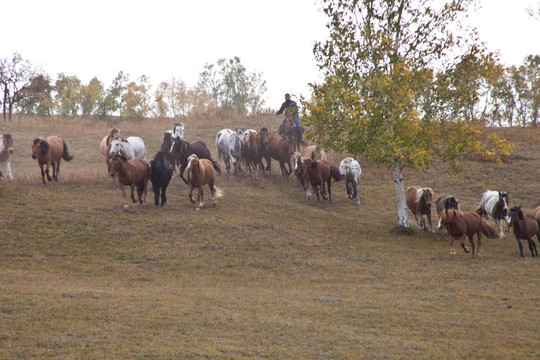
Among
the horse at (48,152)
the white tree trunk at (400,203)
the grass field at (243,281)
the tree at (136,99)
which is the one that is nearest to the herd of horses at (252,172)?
the horse at (48,152)

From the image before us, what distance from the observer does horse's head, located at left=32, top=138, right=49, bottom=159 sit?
2075cm

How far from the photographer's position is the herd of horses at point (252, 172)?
1612 cm

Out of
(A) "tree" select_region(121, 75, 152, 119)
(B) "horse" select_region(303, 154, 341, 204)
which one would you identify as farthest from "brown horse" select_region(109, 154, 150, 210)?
(A) "tree" select_region(121, 75, 152, 119)

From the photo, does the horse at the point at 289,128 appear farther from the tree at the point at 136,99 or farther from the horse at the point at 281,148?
the tree at the point at 136,99

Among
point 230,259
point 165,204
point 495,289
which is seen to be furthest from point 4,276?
point 495,289

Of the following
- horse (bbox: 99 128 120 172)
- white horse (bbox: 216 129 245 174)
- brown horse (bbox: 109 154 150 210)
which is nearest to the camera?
brown horse (bbox: 109 154 150 210)

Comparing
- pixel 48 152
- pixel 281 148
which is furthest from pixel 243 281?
pixel 281 148

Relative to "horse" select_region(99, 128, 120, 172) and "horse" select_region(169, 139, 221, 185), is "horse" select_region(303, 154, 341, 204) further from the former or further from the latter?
"horse" select_region(99, 128, 120, 172)

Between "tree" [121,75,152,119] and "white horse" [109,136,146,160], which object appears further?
"tree" [121,75,152,119]

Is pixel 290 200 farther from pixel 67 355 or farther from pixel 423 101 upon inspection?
pixel 67 355

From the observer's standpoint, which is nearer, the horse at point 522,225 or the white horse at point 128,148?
the horse at point 522,225

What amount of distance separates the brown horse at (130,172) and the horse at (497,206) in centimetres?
1171

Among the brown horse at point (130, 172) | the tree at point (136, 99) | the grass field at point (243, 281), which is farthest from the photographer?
the tree at point (136, 99)

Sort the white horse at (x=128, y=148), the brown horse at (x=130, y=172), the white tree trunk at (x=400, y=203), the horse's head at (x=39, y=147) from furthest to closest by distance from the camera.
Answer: the white horse at (x=128, y=148), the horse's head at (x=39, y=147), the white tree trunk at (x=400, y=203), the brown horse at (x=130, y=172)
